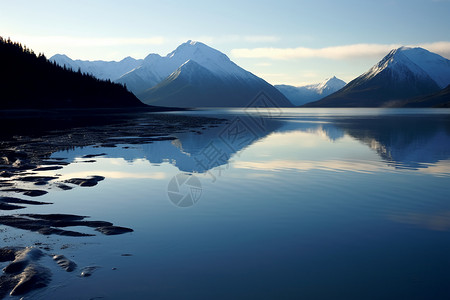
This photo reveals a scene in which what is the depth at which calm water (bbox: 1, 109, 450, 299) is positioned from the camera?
34.7 ft

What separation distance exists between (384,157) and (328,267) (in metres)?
29.1

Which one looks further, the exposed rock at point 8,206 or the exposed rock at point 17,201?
the exposed rock at point 17,201

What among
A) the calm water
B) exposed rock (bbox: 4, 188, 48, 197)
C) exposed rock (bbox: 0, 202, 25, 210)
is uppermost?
exposed rock (bbox: 4, 188, 48, 197)

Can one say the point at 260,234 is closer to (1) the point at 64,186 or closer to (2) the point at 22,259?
(2) the point at 22,259

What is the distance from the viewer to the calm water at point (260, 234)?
34.7ft

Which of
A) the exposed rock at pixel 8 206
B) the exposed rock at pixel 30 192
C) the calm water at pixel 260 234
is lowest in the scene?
the calm water at pixel 260 234

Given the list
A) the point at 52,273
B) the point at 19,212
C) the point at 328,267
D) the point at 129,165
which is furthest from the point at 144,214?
the point at 129,165

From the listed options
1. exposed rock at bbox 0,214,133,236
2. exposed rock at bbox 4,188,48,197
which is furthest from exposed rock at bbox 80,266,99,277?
exposed rock at bbox 4,188,48,197

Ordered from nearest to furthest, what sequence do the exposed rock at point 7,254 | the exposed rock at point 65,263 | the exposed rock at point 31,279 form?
the exposed rock at point 31,279 < the exposed rock at point 65,263 < the exposed rock at point 7,254

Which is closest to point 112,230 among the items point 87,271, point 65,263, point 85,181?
point 65,263

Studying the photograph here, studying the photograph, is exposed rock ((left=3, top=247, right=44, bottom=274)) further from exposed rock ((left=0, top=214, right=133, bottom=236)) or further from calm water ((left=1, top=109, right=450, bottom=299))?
exposed rock ((left=0, top=214, right=133, bottom=236))

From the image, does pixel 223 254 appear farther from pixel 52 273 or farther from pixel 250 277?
pixel 52 273

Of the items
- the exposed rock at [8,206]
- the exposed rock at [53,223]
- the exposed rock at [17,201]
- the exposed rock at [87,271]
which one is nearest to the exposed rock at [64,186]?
the exposed rock at [17,201]

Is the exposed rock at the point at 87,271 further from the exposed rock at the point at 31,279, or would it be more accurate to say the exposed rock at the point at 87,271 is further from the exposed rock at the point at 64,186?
the exposed rock at the point at 64,186
